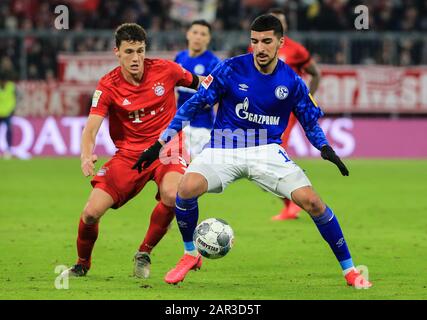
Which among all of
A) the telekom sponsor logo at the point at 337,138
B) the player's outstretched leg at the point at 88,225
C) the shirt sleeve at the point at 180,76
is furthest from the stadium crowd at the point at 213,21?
the player's outstretched leg at the point at 88,225

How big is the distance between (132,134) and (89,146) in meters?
0.65

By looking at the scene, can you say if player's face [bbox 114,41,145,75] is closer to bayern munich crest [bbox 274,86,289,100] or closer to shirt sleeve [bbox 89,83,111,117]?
shirt sleeve [bbox 89,83,111,117]

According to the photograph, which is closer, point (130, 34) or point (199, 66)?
point (130, 34)

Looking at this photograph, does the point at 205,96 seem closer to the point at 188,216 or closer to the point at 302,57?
the point at 188,216

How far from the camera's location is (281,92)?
27.1ft

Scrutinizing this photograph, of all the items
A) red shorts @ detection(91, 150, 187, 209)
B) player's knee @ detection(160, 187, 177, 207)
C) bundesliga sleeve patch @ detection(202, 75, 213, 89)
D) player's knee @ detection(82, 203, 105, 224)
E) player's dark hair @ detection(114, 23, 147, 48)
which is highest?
player's dark hair @ detection(114, 23, 147, 48)

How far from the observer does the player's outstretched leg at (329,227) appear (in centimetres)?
796

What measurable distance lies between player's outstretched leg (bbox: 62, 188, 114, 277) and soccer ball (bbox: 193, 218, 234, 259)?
0.86 m

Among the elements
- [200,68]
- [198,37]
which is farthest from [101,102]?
[198,37]

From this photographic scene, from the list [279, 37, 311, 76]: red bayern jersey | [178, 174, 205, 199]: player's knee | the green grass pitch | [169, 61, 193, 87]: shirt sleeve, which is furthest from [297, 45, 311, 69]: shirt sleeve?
[178, 174, 205, 199]: player's knee

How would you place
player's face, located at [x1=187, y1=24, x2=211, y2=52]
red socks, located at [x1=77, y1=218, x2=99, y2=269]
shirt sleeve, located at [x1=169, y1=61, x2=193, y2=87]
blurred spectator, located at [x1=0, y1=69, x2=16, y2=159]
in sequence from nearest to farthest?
red socks, located at [x1=77, y1=218, x2=99, y2=269] < shirt sleeve, located at [x1=169, y1=61, x2=193, y2=87] < player's face, located at [x1=187, y1=24, x2=211, y2=52] < blurred spectator, located at [x1=0, y1=69, x2=16, y2=159]

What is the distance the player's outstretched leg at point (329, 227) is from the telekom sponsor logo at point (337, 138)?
15.1 m

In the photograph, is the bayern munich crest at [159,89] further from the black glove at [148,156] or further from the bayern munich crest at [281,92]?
the bayern munich crest at [281,92]

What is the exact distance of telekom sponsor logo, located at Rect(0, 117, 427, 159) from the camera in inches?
920
